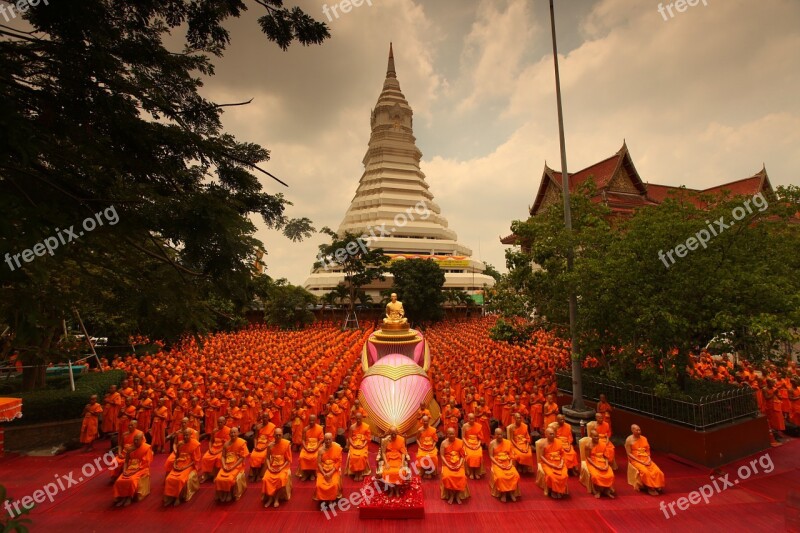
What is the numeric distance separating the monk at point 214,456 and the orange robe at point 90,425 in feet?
11.8

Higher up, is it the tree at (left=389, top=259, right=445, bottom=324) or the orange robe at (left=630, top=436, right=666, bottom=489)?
the tree at (left=389, top=259, right=445, bottom=324)

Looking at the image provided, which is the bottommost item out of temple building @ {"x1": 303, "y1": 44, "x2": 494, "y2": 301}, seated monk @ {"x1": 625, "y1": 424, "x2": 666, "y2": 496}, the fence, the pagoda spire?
seated monk @ {"x1": 625, "y1": 424, "x2": 666, "y2": 496}

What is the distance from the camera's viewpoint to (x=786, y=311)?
768 centimetres

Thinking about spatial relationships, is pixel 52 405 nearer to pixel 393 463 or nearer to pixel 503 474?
pixel 393 463

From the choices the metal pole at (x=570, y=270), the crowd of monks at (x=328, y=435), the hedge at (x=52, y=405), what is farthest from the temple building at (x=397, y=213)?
the hedge at (x=52, y=405)

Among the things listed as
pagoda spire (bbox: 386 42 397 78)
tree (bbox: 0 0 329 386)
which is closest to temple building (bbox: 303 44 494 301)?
pagoda spire (bbox: 386 42 397 78)

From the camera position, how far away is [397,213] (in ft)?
154

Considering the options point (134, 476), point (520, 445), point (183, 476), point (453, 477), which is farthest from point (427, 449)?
point (134, 476)

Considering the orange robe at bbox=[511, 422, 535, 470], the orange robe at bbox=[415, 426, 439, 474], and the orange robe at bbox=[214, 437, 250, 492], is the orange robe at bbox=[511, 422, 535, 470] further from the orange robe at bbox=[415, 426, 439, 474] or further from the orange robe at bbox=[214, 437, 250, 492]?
the orange robe at bbox=[214, 437, 250, 492]

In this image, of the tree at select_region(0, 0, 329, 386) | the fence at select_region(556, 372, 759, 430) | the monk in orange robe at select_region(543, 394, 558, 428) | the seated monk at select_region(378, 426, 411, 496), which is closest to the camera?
the tree at select_region(0, 0, 329, 386)

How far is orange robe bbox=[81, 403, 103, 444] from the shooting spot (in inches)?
362

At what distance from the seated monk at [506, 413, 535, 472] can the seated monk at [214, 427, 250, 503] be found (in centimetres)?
475

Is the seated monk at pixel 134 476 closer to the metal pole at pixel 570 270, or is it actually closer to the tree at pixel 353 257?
the metal pole at pixel 570 270

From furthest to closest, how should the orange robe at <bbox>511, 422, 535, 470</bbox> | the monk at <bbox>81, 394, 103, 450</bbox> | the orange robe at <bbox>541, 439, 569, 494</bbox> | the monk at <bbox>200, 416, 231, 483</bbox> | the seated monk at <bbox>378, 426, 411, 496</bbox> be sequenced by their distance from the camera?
the monk at <bbox>81, 394, 103, 450</bbox> < the orange robe at <bbox>511, 422, 535, 470</bbox> < the monk at <bbox>200, 416, 231, 483</bbox> < the orange robe at <bbox>541, 439, 569, 494</bbox> < the seated monk at <bbox>378, 426, 411, 496</bbox>
